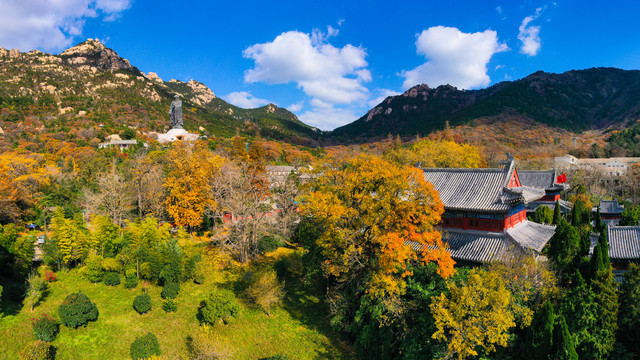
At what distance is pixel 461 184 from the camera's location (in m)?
22.2

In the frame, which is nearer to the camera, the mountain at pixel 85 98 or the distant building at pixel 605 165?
the distant building at pixel 605 165

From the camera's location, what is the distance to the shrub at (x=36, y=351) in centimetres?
1377

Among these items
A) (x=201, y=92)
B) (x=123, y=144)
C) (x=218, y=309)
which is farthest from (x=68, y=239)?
(x=201, y=92)

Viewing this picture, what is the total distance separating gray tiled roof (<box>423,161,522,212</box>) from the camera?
19.2 m

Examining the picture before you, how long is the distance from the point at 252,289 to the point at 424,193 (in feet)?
42.3

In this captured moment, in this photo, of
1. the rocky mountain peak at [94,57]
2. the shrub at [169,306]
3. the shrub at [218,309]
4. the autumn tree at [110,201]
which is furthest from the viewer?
the rocky mountain peak at [94,57]

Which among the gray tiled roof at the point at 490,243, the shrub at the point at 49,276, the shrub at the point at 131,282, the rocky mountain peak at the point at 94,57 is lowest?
the shrub at the point at 131,282

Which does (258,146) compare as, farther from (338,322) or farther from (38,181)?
(338,322)

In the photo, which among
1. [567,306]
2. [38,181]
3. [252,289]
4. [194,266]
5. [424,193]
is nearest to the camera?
[567,306]

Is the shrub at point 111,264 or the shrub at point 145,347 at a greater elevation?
the shrub at point 111,264

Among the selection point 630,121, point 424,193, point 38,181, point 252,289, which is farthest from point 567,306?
point 630,121

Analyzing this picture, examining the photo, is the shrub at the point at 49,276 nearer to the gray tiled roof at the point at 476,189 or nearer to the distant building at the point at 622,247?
the gray tiled roof at the point at 476,189

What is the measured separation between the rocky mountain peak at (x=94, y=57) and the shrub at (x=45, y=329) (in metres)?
121

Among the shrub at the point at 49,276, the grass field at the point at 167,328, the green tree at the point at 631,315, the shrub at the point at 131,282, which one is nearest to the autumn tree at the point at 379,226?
the grass field at the point at 167,328
